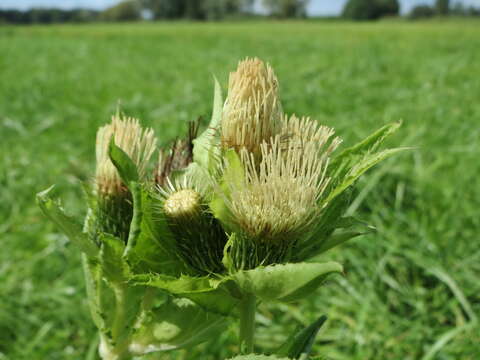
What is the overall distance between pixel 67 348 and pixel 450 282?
177 cm

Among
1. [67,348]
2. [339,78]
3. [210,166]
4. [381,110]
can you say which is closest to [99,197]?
[210,166]

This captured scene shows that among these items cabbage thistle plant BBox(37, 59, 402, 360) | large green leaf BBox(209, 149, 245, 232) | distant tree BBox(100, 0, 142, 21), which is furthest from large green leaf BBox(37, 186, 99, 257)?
distant tree BBox(100, 0, 142, 21)

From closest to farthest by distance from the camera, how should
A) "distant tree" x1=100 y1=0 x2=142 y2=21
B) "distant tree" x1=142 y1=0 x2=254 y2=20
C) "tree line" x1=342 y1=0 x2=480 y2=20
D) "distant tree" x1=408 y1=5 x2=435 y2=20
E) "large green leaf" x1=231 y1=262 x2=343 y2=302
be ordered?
"large green leaf" x1=231 y1=262 x2=343 y2=302 → "tree line" x1=342 y1=0 x2=480 y2=20 → "distant tree" x1=408 y1=5 x2=435 y2=20 → "distant tree" x1=142 y1=0 x2=254 y2=20 → "distant tree" x1=100 y1=0 x2=142 y2=21

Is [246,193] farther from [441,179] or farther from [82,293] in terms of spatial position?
[441,179]

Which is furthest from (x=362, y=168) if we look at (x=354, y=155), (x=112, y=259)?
(x=112, y=259)

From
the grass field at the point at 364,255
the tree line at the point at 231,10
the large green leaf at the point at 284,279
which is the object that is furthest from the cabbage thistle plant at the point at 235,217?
the tree line at the point at 231,10

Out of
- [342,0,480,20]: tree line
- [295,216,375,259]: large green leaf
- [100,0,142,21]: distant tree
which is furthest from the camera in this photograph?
[100,0,142,21]: distant tree

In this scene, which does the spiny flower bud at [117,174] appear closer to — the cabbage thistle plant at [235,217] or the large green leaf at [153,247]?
the cabbage thistle plant at [235,217]

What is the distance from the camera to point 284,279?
54 centimetres

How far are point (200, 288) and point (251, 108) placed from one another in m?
0.23

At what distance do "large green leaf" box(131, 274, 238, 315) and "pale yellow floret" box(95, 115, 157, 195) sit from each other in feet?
0.70

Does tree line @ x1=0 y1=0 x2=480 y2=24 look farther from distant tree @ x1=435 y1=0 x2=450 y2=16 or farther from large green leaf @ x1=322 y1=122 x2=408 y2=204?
large green leaf @ x1=322 y1=122 x2=408 y2=204

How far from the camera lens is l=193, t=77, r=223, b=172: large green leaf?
2.08 ft

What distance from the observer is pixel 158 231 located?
638 millimetres
